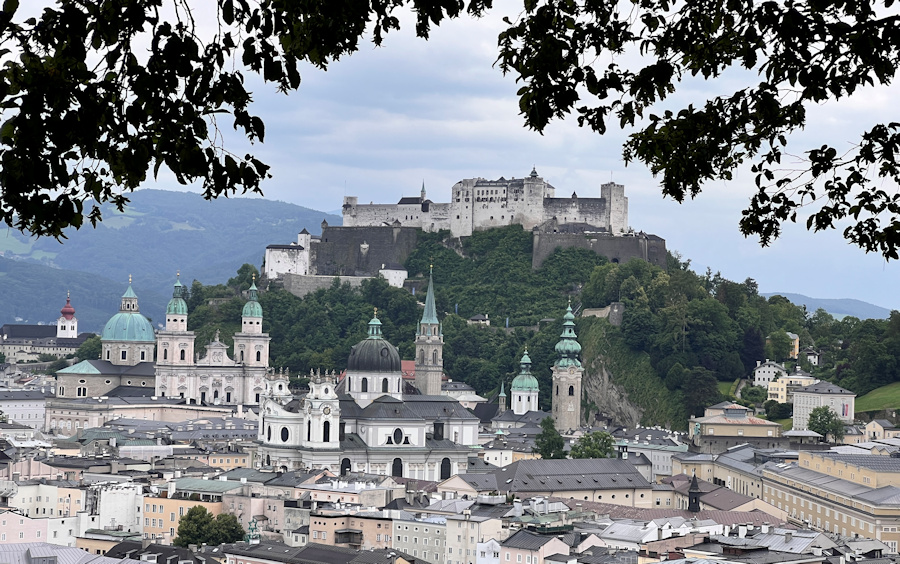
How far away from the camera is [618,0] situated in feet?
33.9

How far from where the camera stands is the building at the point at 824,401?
8769cm

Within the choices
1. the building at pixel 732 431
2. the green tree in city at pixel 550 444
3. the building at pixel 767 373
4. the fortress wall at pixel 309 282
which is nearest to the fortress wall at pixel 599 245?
the fortress wall at pixel 309 282

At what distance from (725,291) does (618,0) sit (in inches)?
3890

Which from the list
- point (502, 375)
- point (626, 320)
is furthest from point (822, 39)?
point (502, 375)

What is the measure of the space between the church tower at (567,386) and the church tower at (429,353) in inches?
262

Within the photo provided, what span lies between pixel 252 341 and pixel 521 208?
22552 mm

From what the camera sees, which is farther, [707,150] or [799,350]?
[799,350]

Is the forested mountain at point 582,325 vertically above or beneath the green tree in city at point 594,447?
above

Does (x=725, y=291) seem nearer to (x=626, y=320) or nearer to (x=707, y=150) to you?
(x=626, y=320)

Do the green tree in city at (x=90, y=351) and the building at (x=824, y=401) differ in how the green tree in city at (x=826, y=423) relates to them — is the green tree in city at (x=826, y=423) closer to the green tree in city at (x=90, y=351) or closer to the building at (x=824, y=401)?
the building at (x=824, y=401)

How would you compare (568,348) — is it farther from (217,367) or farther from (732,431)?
(217,367)

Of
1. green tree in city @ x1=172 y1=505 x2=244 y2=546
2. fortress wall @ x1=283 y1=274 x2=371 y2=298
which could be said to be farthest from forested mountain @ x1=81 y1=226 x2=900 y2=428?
green tree in city @ x1=172 y1=505 x2=244 y2=546

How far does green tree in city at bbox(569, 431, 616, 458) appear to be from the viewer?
8150 cm

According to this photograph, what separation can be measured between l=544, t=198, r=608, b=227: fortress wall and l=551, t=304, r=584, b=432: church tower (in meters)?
18.2
